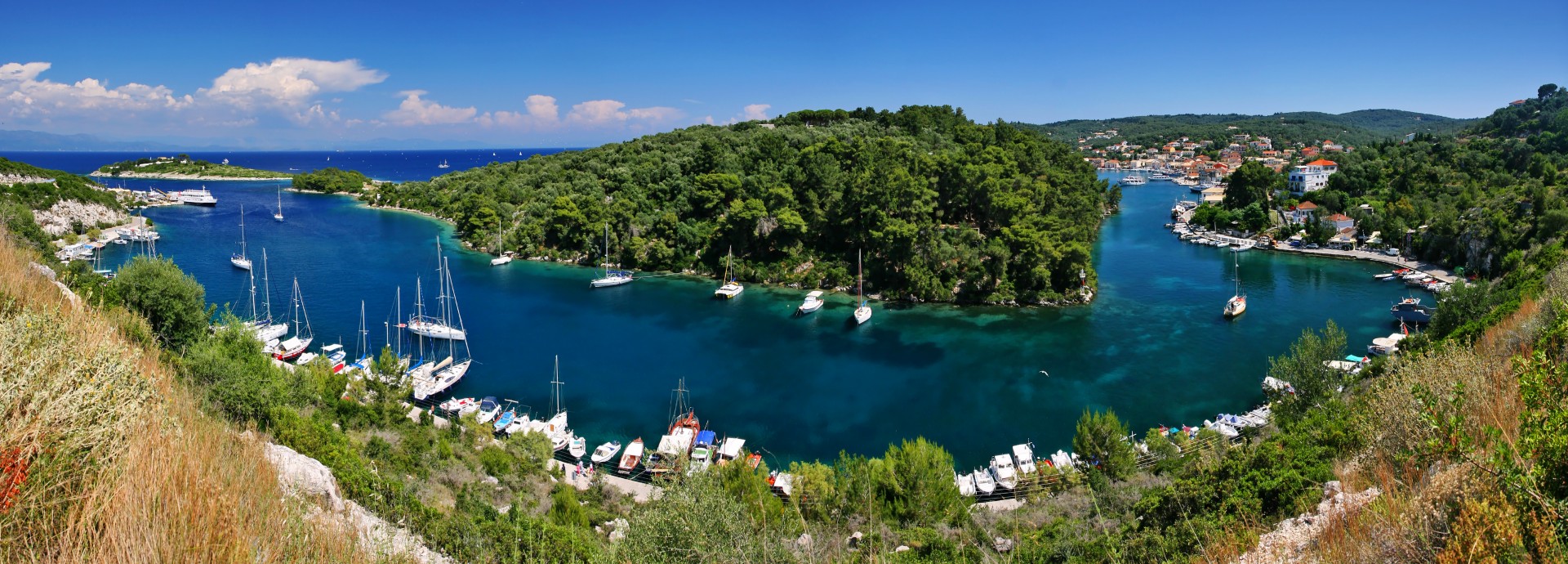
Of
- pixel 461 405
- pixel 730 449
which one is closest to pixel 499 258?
pixel 461 405

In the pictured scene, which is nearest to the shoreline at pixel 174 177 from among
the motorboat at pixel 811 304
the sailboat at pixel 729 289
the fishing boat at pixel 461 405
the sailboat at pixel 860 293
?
the sailboat at pixel 729 289

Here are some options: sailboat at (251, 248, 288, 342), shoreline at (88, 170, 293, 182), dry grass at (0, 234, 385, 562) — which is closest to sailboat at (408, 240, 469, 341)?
sailboat at (251, 248, 288, 342)

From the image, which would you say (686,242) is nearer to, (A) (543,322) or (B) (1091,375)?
(A) (543,322)

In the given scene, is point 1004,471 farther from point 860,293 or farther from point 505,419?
point 860,293

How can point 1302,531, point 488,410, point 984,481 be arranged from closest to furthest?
point 1302,531 → point 984,481 → point 488,410

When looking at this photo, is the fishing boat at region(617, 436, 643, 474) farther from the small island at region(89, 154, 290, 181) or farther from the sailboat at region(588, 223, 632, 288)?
the small island at region(89, 154, 290, 181)

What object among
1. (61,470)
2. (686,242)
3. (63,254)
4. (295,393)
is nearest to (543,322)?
(686,242)
